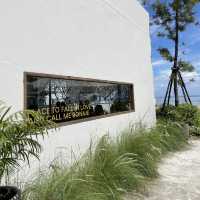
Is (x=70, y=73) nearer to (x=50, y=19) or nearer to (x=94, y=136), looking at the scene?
(x=50, y=19)

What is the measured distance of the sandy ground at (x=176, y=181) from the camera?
3537 millimetres

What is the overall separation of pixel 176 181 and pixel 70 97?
223 cm

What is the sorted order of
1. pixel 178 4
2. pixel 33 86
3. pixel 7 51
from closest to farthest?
pixel 7 51
pixel 33 86
pixel 178 4

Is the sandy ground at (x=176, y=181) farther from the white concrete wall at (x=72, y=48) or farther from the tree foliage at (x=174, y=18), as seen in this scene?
the tree foliage at (x=174, y=18)

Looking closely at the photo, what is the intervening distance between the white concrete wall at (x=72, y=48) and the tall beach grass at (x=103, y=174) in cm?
29

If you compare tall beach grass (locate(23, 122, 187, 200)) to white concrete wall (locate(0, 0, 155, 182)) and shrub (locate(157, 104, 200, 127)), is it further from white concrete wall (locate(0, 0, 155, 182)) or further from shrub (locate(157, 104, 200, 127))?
shrub (locate(157, 104, 200, 127))

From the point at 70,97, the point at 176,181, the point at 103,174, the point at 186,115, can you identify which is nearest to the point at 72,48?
the point at 70,97

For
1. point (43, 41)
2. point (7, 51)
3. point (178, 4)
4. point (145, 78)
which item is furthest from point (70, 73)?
point (178, 4)

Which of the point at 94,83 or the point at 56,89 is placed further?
the point at 94,83

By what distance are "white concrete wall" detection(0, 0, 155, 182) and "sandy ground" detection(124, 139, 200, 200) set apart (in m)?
1.29

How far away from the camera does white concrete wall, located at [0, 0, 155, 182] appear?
10.2ft

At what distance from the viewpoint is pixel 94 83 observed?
495 centimetres

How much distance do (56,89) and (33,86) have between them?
0.53 m

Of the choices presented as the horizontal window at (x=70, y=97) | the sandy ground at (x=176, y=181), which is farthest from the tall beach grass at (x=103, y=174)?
the horizontal window at (x=70, y=97)
